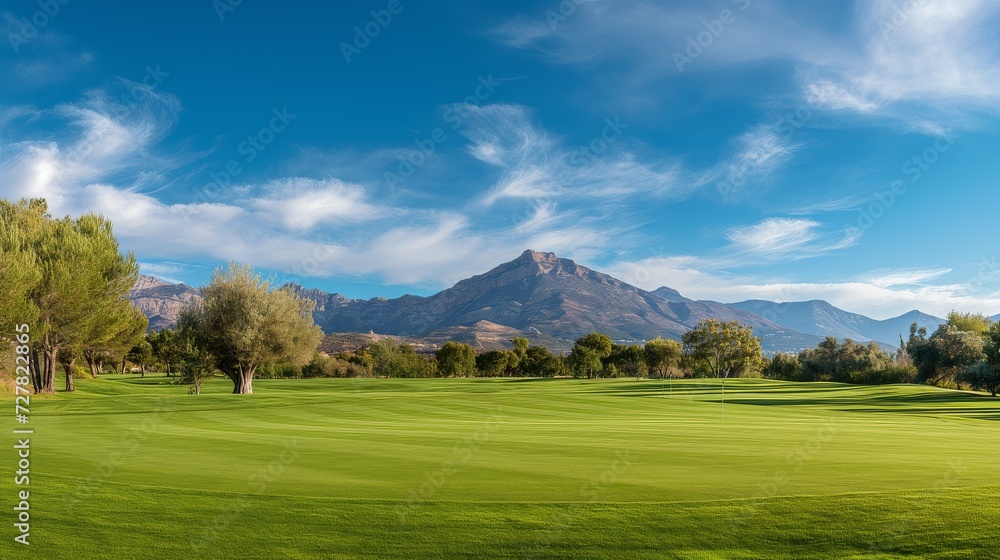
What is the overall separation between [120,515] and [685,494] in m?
7.28

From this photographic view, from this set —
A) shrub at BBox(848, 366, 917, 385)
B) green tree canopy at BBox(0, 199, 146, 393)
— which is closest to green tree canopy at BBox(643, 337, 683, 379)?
shrub at BBox(848, 366, 917, 385)

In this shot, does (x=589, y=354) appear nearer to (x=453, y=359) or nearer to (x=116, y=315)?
(x=453, y=359)

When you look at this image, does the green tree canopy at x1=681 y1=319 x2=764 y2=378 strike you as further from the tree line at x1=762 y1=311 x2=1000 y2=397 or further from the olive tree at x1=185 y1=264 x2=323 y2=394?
the olive tree at x1=185 y1=264 x2=323 y2=394

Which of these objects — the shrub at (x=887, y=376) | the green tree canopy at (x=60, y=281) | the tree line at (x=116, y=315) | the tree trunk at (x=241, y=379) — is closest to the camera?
the green tree canopy at (x=60, y=281)

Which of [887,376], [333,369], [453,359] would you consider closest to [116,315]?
[333,369]

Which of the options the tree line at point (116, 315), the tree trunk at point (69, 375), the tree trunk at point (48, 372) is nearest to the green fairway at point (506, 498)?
the tree line at point (116, 315)

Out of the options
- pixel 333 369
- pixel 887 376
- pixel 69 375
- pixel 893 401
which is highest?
pixel 69 375

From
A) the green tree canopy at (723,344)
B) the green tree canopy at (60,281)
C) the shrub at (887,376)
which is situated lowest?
the shrub at (887,376)

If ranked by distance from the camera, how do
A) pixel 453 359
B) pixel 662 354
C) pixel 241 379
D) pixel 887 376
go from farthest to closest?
pixel 453 359, pixel 662 354, pixel 887 376, pixel 241 379

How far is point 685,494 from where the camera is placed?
8.22 metres

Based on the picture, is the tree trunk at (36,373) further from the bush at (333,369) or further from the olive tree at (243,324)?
the bush at (333,369)

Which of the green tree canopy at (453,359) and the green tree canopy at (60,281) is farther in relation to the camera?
the green tree canopy at (453,359)

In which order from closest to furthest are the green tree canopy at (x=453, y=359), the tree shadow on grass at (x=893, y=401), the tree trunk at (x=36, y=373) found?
1. the tree shadow on grass at (x=893, y=401)
2. the tree trunk at (x=36, y=373)
3. the green tree canopy at (x=453, y=359)

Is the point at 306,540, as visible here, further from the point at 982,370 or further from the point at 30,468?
the point at 982,370
